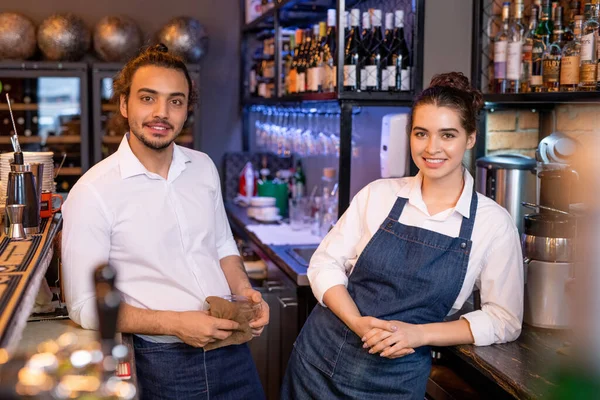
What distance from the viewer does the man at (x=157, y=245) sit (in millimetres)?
2105

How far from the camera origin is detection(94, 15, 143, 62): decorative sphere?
5.44m

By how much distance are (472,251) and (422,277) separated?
0.54 feet

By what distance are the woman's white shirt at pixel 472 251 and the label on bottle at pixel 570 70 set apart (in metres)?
0.60

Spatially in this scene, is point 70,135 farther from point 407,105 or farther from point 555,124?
point 555,124

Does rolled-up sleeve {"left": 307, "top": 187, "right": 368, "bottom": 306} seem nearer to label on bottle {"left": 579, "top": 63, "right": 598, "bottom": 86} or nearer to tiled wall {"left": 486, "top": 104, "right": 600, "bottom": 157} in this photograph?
label on bottle {"left": 579, "top": 63, "right": 598, "bottom": 86}

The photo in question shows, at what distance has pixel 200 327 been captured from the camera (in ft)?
6.96

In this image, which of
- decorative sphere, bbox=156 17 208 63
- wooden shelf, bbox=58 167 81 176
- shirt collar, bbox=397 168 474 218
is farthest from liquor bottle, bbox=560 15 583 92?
wooden shelf, bbox=58 167 81 176

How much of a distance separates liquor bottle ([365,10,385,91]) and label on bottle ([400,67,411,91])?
0.10m

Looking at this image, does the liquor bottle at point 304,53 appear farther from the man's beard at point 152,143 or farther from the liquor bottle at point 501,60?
the man's beard at point 152,143

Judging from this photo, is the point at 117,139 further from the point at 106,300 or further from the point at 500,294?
the point at 106,300

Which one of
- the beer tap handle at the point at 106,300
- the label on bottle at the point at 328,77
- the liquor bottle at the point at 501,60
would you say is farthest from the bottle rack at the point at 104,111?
the beer tap handle at the point at 106,300

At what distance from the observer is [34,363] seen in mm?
1419

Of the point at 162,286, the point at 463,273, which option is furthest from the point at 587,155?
the point at 162,286

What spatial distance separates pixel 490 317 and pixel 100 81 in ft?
13.7
